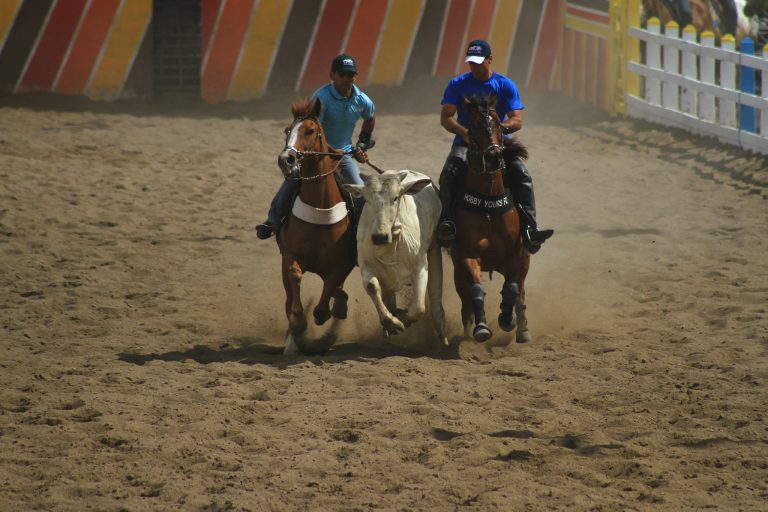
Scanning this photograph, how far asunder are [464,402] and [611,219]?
6.10m

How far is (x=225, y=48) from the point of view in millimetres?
20016

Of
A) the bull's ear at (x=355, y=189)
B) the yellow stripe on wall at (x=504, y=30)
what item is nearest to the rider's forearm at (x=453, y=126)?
the bull's ear at (x=355, y=189)

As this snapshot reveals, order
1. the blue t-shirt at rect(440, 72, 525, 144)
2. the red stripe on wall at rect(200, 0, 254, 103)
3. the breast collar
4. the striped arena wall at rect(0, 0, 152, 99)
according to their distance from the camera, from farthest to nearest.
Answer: the red stripe on wall at rect(200, 0, 254, 103) < the striped arena wall at rect(0, 0, 152, 99) < the blue t-shirt at rect(440, 72, 525, 144) < the breast collar

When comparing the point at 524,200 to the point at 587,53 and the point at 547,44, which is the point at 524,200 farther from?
the point at 547,44

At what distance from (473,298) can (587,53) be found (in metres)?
12.3

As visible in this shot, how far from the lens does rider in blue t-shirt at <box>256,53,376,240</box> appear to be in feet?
29.5

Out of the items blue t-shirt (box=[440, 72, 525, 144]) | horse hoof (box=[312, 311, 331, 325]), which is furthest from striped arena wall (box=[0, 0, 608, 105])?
horse hoof (box=[312, 311, 331, 325])

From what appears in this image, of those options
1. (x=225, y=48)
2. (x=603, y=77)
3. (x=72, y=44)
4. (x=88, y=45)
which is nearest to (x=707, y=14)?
(x=603, y=77)

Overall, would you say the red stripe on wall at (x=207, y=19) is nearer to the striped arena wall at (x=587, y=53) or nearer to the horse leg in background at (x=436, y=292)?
the striped arena wall at (x=587, y=53)

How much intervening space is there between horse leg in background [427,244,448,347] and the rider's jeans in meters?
0.85

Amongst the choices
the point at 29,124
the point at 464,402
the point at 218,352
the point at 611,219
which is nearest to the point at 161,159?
the point at 29,124

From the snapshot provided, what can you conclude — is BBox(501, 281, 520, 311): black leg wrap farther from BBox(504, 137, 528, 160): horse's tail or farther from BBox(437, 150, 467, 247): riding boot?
BBox(504, 137, 528, 160): horse's tail

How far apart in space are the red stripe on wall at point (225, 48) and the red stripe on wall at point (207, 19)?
0.34 feet

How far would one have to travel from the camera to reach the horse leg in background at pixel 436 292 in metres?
9.22
